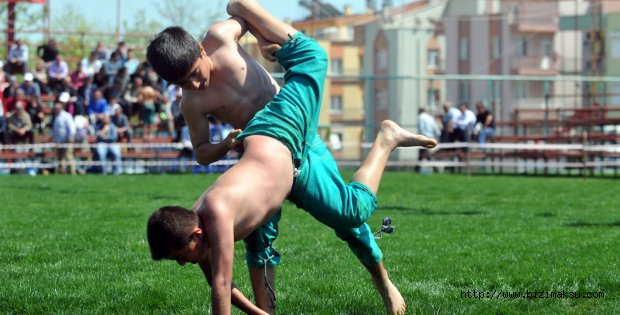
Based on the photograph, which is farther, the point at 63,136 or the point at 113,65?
the point at 113,65

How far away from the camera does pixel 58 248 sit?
31.9 ft

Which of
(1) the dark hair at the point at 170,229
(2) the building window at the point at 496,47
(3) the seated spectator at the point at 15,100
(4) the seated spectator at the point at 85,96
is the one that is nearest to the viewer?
(1) the dark hair at the point at 170,229

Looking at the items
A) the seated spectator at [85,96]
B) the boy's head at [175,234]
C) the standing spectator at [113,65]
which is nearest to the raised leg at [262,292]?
the boy's head at [175,234]

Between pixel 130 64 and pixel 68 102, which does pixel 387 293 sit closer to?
pixel 68 102

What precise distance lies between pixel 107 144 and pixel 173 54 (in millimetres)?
21408

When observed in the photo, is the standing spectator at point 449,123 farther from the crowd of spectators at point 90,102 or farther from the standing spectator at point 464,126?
the crowd of spectators at point 90,102

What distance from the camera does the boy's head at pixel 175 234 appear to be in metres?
5.09

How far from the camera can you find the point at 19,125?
25.8 meters

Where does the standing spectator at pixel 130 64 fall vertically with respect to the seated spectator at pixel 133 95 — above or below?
above

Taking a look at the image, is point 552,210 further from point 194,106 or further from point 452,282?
point 194,106

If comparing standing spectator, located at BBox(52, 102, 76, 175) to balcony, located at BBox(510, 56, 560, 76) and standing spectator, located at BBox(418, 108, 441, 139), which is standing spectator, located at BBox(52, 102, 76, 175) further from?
balcony, located at BBox(510, 56, 560, 76)

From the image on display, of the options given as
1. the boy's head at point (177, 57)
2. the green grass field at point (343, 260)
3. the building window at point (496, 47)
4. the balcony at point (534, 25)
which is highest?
the balcony at point (534, 25)

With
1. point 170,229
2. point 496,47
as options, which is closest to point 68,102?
point 170,229

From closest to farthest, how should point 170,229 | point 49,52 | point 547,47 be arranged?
point 170,229
point 49,52
point 547,47
